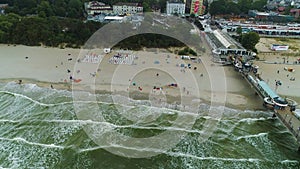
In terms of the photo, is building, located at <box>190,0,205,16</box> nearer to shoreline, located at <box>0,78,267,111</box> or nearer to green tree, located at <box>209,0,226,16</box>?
green tree, located at <box>209,0,226,16</box>

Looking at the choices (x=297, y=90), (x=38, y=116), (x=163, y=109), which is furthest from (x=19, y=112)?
(x=297, y=90)

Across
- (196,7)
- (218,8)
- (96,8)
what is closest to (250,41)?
(196,7)

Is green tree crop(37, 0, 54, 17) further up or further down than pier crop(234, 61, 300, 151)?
further up

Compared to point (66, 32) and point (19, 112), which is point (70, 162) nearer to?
point (19, 112)

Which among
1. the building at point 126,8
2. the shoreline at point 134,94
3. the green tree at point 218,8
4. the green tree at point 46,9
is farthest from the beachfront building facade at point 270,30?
the green tree at point 46,9

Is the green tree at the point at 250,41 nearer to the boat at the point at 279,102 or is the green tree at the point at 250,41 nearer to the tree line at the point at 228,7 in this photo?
the boat at the point at 279,102

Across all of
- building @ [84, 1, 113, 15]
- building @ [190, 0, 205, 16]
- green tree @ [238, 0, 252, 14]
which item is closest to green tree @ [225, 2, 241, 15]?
green tree @ [238, 0, 252, 14]

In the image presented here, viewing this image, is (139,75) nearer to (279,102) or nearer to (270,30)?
(279,102)
